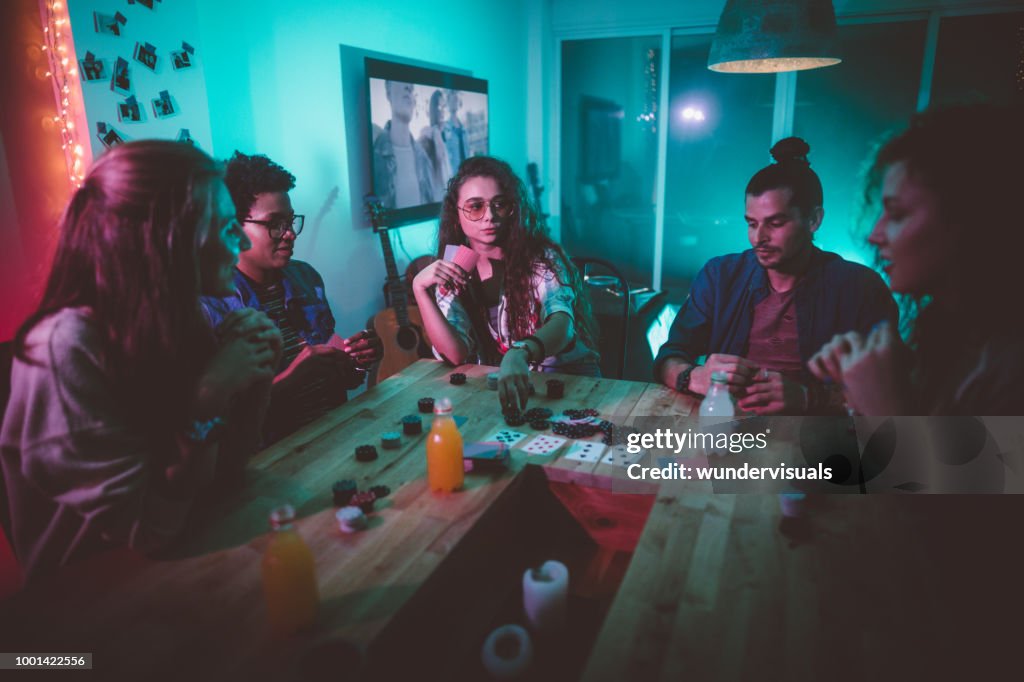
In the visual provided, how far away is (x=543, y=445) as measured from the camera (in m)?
1.47

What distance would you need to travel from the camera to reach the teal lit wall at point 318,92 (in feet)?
7.70

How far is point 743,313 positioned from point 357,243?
197cm

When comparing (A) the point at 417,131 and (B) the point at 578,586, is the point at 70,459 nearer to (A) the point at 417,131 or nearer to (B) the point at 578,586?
(B) the point at 578,586

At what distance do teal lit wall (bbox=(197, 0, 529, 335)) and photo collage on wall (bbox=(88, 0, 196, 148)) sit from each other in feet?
0.38

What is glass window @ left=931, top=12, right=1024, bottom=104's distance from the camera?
409 cm

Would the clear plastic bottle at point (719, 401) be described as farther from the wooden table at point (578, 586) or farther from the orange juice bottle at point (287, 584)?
the orange juice bottle at point (287, 584)

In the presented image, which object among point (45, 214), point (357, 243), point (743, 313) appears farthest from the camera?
point (357, 243)

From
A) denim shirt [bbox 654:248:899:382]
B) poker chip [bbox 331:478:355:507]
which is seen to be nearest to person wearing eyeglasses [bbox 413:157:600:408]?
denim shirt [bbox 654:248:899:382]

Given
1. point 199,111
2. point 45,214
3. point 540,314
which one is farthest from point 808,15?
point 45,214

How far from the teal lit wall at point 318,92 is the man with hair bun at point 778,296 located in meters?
1.76

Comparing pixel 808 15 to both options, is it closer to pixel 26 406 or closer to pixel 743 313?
pixel 743 313

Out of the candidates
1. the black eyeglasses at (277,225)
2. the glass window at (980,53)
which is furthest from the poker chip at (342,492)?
the glass window at (980,53)

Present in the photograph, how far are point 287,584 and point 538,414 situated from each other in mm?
868

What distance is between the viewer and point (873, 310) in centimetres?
186
